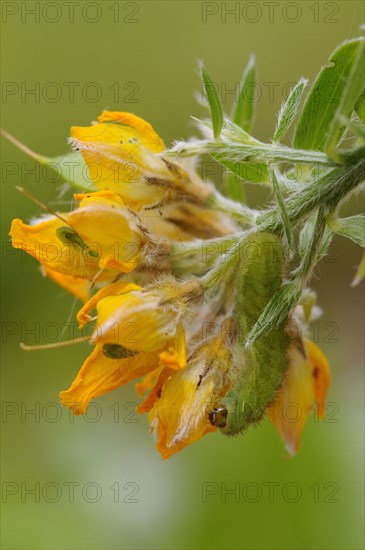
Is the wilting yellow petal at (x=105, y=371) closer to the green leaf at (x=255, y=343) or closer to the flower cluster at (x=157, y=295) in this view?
the flower cluster at (x=157, y=295)

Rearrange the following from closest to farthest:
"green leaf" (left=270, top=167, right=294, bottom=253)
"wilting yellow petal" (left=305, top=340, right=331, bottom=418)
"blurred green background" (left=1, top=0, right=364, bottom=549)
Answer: "green leaf" (left=270, top=167, right=294, bottom=253), "wilting yellow petal" (left=305, top=340, right=331, bottom=418), "blurred green background" (left=1, top=0, right=364, bottom=549)

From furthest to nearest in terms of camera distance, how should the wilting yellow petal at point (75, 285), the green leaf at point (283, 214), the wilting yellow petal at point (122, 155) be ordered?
the wilting yellow petal at point (75, 285) → the wilting yellow petal at point (122, 155) → the green leaf at point (283, 214)

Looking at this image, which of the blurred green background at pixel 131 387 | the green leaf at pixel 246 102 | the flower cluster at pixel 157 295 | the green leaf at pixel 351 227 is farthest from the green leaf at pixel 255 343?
the blurred green background at pixel 131 387

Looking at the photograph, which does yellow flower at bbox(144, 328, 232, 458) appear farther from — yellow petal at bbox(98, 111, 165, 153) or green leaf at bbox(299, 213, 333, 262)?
yellow petal at bbox(98, 111, 165, 153)

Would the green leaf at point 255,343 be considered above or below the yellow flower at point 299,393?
above

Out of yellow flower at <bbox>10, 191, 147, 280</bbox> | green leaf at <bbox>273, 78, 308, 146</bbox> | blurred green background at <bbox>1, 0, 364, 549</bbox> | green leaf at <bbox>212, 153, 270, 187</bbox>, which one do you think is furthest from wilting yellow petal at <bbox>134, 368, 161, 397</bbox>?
blurred green background at <bbox>1, 0, 364, 549</bbox>

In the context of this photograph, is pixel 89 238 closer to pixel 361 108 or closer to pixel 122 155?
pixel 122 155

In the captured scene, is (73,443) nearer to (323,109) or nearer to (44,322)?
(44,322)
